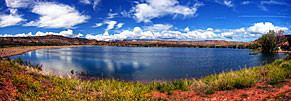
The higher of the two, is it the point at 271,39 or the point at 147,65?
the point at 271,39

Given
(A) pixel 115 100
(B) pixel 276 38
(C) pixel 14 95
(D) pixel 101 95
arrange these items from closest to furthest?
(C) pixel 14 95, (A) pixel 115 100, (D) pixel 101 95, (B) pixel 276 38

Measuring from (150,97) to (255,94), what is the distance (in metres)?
5.34

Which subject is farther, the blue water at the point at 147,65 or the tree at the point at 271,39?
the tree at the point at 271,39

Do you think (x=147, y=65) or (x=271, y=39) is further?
(x=271, y=39)

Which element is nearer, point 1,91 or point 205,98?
point 1,91

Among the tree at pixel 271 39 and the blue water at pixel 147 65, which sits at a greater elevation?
the tree at pixel 271 39

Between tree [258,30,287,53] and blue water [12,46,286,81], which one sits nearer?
blue water [12,46,286,81]

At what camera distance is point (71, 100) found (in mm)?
6637

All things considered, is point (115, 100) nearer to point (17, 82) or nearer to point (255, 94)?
point (17, 82)

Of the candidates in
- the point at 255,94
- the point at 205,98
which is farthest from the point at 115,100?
the point at 255,94

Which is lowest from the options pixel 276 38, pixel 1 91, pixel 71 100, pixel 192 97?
pixel 192 97

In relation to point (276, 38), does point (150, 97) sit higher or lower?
lower

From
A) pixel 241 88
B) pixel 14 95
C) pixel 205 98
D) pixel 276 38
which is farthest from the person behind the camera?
pixel 276 38

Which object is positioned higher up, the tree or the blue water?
the tree
